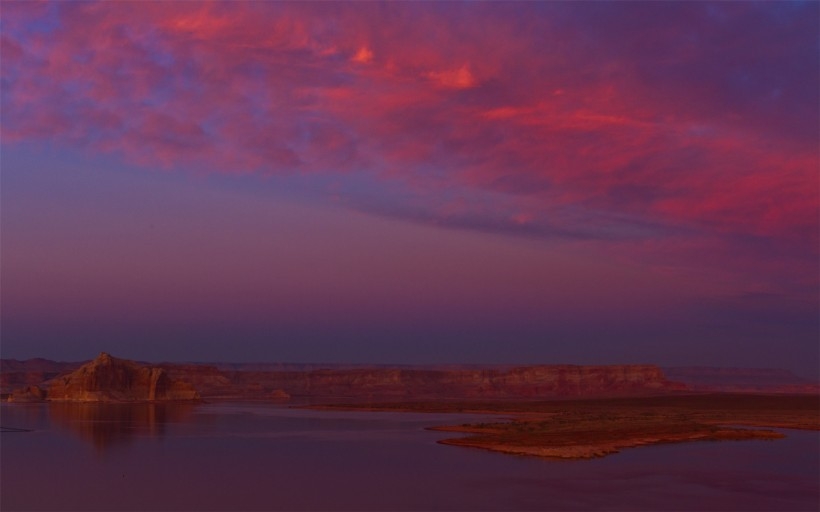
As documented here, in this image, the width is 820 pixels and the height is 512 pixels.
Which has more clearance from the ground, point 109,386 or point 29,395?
point 109,386

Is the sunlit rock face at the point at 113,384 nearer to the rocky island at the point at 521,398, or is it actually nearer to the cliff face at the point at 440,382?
the rocky island at the point at 521,398

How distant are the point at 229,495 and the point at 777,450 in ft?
98.6

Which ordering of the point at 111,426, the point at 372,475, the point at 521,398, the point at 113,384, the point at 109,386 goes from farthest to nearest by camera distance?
the point at 521,398
the point at 113,384
the point at 109,386
the point at 111,426
the point at 372,475

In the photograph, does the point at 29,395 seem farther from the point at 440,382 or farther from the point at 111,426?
the point at 440,382

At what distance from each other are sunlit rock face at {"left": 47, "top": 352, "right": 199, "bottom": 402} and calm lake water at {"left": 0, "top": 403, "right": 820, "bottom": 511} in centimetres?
6147

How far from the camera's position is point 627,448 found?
43.0 m

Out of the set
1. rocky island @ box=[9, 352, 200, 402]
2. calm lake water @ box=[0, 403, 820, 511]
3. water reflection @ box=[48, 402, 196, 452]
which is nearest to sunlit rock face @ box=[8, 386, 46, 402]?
rocky island @ box=[9, 352, 200, 402]

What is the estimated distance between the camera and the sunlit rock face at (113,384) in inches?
4311

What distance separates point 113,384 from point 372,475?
88885mm

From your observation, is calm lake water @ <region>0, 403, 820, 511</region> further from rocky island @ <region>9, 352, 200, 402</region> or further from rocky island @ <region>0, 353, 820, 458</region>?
rocky island @ <region>9, 352, 200, 402</region>

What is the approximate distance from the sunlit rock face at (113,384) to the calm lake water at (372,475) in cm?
6147

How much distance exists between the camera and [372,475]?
32219 mm

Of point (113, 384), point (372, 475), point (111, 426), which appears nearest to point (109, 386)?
point (113, 384)

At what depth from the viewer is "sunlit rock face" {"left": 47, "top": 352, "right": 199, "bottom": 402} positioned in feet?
359
